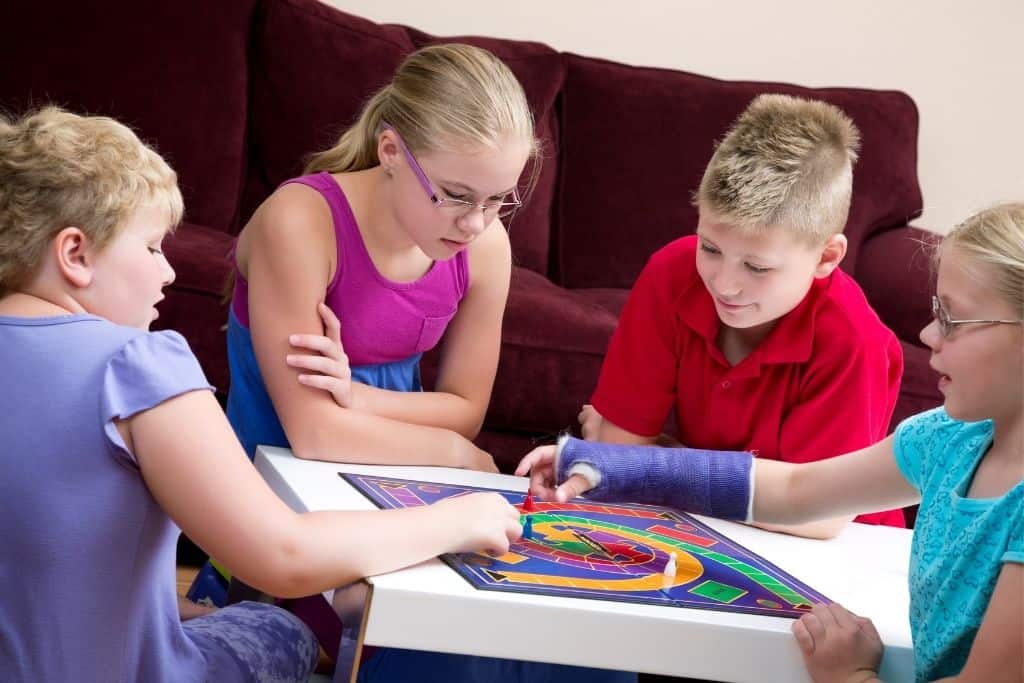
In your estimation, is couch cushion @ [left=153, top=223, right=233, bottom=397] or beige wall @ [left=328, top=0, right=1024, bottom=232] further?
beige wall @ [left=328, top=0, right=1024, bottom=232]

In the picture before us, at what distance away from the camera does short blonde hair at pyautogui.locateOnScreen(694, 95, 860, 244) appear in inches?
70.9

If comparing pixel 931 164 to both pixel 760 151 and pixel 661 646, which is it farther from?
pixel 661 646

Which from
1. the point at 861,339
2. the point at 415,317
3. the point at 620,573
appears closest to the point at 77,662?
the point at 620,573

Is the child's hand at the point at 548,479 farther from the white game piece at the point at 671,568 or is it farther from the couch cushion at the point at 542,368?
the couch cushion at the point at 542,368

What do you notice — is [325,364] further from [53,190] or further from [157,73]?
A: [157,73]

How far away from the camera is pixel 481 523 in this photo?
1234mm

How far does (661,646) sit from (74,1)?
92.1 inches

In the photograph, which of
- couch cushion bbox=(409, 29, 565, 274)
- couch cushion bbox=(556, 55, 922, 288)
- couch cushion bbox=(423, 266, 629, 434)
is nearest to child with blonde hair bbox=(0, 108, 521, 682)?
couch cushion bbox=(423, 266, 629, 434)

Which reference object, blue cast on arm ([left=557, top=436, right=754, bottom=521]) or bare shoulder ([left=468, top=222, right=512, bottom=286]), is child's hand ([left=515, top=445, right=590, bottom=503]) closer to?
blue cast on arm ([left=557, top=436, right=754, bottom=521])

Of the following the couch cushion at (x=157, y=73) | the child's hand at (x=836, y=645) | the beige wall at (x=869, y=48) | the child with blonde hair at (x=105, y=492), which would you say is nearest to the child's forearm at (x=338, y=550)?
the child with blonde hair at (x=105, y=492)

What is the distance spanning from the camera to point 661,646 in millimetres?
1144

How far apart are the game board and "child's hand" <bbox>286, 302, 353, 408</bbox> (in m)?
0.19

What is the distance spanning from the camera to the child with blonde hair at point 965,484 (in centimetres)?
115

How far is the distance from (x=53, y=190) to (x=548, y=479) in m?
0.65
